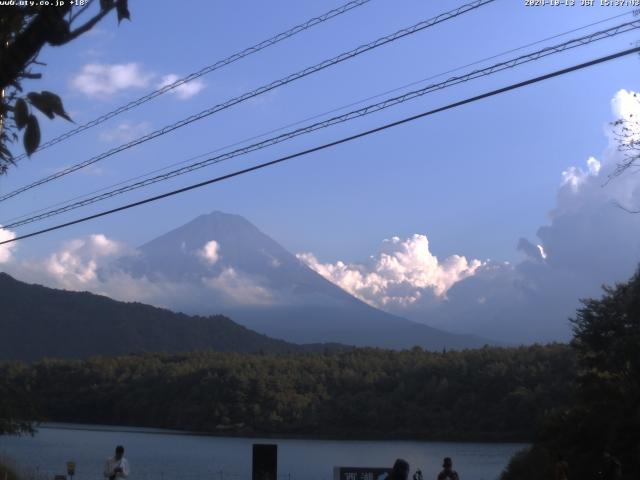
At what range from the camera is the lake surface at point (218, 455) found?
1375 inches

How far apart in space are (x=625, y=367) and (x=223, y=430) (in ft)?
142

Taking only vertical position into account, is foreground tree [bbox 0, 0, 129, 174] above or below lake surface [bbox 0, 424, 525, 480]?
above

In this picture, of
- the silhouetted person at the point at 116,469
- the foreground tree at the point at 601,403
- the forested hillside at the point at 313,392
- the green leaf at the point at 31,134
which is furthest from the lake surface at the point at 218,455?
the green leaf at the point at 31,134

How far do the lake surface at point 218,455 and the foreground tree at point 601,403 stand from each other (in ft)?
21.4

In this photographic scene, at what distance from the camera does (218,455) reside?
4434 cm

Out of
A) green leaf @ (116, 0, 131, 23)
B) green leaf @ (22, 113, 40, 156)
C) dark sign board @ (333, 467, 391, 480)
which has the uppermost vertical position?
green leaf @ (116, 0, 131, 23)

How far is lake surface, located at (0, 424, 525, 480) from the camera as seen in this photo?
3494 centimetres

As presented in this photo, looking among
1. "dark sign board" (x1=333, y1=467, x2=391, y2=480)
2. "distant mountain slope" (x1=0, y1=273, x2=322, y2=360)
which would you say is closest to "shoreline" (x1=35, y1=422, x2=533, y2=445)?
"dark sign board" (x1=333, y1=467, x2=391, y2=480)

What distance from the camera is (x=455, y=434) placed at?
55.2 metres

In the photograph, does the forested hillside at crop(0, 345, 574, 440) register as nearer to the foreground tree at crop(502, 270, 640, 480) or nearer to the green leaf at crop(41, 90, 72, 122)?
the foreground tree at crop(502, 270, 640, 480)

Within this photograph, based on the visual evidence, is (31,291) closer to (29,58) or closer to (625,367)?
(625,367)

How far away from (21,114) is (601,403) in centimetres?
2443

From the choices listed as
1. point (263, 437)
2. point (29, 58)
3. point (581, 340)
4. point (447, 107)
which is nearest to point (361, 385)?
point (263, 437)

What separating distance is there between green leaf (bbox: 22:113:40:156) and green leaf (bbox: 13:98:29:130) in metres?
0.02
